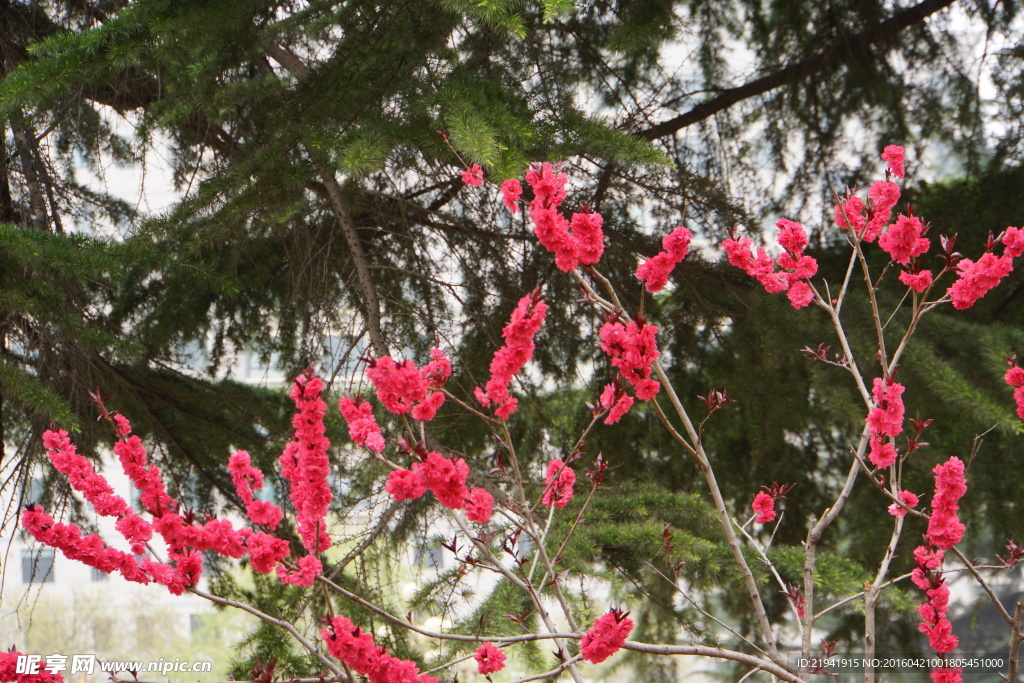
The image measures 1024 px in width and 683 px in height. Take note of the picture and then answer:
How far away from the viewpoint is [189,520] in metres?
1.10

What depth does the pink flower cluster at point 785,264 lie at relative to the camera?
4.73ft

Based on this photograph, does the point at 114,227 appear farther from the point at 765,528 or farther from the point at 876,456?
the point at 765,528

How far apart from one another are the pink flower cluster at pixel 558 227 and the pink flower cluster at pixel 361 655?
0.55 meters

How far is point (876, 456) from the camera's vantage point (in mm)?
1343

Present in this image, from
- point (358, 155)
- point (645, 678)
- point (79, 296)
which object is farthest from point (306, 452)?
point (645, 678)

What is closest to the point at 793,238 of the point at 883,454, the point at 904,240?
the point at 904,240

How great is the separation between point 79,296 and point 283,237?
58cm

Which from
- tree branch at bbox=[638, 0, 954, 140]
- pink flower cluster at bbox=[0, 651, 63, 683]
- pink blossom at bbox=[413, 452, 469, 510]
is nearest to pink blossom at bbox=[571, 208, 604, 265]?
pink blossom at bbox=[413, 452, 469, 510]

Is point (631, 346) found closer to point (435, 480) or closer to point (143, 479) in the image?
point (435, 480)

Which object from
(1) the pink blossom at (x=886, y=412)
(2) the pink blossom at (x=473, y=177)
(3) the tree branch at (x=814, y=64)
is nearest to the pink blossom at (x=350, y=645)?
(2) the pink blossom at (x=473, y=177)

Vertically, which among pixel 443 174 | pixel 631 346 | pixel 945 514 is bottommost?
pixel 945 514

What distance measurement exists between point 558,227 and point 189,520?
24.6 inches

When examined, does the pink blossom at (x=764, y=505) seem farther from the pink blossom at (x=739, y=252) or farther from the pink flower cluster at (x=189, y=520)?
the pink flower cluster at (x=189, y=520)

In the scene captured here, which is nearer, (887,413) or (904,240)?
(887,413)
